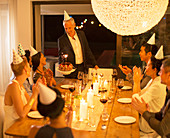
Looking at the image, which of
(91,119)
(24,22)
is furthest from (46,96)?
(24,22)

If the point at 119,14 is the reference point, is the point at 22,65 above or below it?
below

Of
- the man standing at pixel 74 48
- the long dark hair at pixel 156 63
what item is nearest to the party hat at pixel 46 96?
the long dark hair at pixel 156 63

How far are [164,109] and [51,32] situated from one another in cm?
691

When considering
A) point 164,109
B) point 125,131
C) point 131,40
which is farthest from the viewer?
point 131,40

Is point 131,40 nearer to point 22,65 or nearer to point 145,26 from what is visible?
point 145,26

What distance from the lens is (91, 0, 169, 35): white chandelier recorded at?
2465mm

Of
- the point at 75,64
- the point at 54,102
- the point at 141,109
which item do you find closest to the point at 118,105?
the point at 141,109

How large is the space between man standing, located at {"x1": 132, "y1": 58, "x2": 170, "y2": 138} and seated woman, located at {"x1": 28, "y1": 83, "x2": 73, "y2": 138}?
3.32 feet

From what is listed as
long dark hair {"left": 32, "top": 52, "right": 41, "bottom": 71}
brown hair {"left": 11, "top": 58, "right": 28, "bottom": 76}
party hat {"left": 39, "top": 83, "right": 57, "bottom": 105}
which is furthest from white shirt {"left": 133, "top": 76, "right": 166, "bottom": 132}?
long dark hair {"left": 32, "top": 52, "right": 41, "bottom": 71}

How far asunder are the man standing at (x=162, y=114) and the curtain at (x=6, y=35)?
3.68m

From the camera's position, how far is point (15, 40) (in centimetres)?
546

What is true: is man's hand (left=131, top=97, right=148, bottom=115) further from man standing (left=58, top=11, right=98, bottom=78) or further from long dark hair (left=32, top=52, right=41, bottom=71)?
man standing (left=58, top=11, right=98, bottom=78)

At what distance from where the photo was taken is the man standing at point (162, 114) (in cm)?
221

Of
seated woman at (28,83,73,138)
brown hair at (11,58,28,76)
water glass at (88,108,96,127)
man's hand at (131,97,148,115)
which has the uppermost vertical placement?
brown hair at (11,58,28,76)
